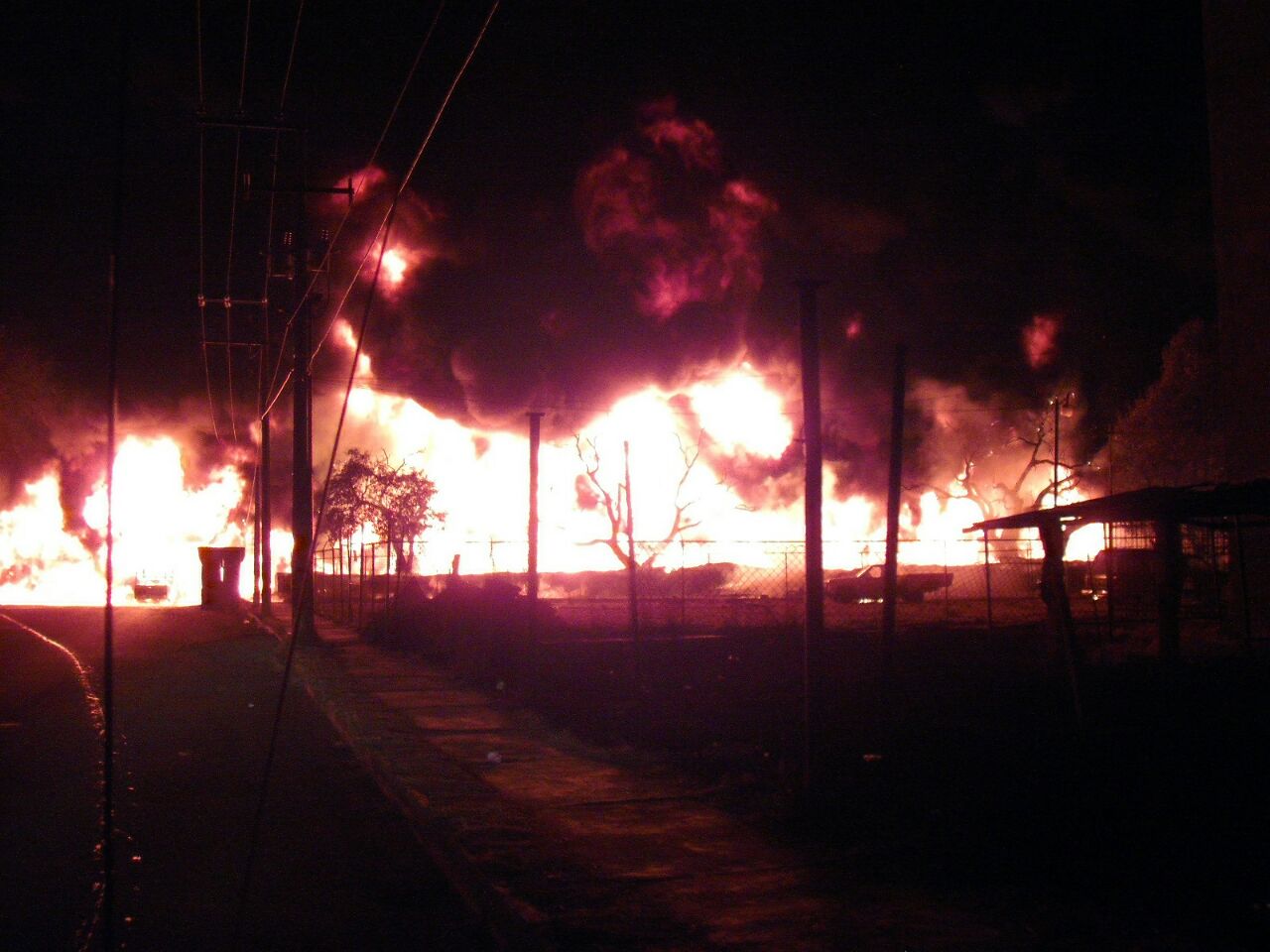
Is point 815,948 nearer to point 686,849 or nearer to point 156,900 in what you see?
point 686,849

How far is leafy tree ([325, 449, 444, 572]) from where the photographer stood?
55.2 m

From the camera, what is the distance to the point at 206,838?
736 cm

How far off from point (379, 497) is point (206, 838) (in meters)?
49.4

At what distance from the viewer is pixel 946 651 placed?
56.9 feet

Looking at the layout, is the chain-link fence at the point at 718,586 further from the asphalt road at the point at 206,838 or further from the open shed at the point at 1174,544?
the asphalt road at the point at 206,838

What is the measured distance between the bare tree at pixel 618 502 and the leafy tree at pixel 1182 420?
14.3 metres

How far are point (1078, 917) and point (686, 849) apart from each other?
213 centimetres

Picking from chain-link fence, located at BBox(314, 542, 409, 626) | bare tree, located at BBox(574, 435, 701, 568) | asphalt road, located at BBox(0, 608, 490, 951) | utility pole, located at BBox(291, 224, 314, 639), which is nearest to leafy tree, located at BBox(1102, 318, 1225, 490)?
bare tree, located at BBox(574, 435, 701, 568)

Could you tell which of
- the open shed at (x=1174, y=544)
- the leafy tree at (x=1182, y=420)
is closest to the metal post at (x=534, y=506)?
the open shed at (x=1174, y=544)

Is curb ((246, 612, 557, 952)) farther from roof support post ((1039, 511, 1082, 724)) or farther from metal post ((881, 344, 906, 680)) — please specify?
roof support post ((1039, 511, 1082, 724))

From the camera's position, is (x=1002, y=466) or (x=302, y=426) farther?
(x=1002, y=466)

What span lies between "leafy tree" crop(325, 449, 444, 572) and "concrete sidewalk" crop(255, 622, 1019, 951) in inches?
1755

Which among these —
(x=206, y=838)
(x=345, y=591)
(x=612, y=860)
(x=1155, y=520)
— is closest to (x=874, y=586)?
(x=345, y=591)

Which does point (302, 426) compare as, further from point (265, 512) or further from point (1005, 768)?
point (1005, 768)
